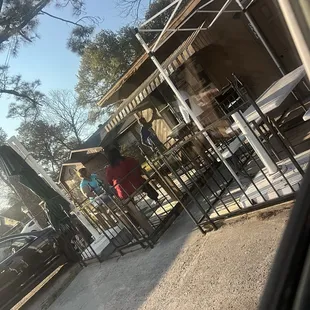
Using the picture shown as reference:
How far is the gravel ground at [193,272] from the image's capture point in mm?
3430

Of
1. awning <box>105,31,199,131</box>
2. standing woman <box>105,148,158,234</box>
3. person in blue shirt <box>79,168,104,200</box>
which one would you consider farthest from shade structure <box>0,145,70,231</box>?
awning <box>105,31,199,131</box>

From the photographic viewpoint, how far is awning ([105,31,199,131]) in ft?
29.4

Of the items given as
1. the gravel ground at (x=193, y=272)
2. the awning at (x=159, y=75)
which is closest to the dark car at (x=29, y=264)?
the gravel ground at (x=193, y=272)

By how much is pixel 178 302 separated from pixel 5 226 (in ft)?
101

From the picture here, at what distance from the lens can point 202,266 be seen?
4.17 m

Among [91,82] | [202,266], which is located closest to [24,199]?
[202,266]

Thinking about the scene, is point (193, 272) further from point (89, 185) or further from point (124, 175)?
point (89, 185)

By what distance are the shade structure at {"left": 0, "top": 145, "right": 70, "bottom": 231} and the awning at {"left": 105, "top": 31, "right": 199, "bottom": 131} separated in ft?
14.4

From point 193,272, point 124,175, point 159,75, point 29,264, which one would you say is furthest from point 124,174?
point 159,75

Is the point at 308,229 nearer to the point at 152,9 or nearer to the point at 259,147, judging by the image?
the point at 259,147

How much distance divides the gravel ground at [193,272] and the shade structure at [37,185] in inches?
98.3

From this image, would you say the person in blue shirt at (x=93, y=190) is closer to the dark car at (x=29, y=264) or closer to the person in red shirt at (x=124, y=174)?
the person in red shirt at (x=124, y=174)

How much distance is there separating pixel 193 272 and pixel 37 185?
5283 millimetres

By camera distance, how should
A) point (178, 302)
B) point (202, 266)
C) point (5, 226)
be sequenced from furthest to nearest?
point (5, 226)
point (202, 266)
point (178, 302)
